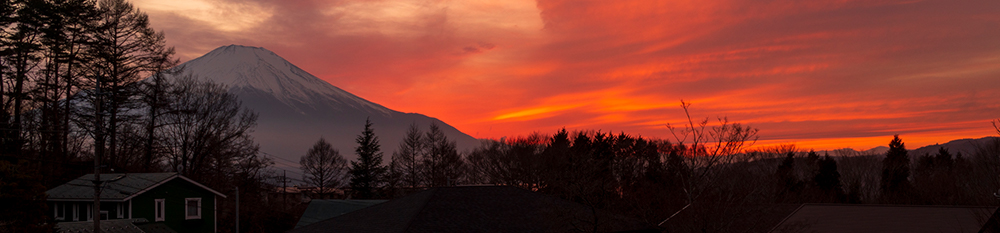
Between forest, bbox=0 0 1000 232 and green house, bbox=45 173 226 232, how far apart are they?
5.83 feet

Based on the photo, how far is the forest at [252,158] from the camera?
87.9 feet

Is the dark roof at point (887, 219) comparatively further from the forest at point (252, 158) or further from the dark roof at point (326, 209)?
the dark roof at point (326, 209)

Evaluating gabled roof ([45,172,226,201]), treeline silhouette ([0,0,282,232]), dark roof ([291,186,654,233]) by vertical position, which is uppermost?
treeline silhouette ([0,0,282,232])

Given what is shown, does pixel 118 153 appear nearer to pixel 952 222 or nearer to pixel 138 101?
pixel 138 101

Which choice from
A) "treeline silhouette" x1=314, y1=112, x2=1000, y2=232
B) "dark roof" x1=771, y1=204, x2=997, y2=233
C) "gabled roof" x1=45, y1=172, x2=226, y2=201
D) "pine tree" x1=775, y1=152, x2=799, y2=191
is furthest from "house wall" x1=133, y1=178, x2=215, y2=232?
"pine tree" x1=775, y1=152, x2=799, y2=191

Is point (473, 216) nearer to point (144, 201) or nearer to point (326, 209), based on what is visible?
point (144, 201)

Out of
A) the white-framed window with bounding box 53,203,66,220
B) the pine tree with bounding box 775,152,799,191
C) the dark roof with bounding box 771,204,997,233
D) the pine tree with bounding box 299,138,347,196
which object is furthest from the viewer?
the pine tree with bounding box 299,138,347,196

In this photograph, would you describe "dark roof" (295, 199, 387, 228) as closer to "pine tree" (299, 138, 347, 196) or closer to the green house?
the green house

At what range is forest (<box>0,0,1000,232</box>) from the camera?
26.8 m

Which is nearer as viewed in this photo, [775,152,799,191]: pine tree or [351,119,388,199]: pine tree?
[775,152,799,191]: pine tree

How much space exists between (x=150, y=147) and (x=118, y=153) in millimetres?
2421

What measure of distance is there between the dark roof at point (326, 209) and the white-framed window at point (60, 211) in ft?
49.7

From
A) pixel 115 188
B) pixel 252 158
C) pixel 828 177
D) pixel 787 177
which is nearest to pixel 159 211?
pixel 115 188

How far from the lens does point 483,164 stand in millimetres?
68750
